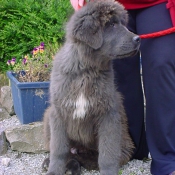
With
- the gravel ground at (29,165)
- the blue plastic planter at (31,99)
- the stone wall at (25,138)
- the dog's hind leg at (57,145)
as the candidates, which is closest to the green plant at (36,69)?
the blue plastic planter at (31,99)

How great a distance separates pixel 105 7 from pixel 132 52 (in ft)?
1.32

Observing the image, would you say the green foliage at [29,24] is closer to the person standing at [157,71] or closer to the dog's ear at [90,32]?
the person standing at [157,71]

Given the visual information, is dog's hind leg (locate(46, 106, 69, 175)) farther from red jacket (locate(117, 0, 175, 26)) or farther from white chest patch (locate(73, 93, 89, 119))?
red jacket (locate(117, 0, 175, 26))

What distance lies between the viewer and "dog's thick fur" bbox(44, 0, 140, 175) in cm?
315

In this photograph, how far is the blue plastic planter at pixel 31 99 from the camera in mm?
4328

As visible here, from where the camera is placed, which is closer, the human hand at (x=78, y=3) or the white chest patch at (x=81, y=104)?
the white chest patch at (x=81, y=104)

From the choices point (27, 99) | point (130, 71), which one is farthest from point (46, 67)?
point (130, 71)

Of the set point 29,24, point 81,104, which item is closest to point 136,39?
point 81,104

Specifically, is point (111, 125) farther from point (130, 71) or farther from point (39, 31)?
point (39, 31)

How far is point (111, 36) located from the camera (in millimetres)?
3193

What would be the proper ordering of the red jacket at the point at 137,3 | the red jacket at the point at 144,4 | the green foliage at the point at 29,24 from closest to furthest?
the red jacket at the point at 144,4 < the red jacket at the point at 137,3 < the green foliage at the point at 29,24

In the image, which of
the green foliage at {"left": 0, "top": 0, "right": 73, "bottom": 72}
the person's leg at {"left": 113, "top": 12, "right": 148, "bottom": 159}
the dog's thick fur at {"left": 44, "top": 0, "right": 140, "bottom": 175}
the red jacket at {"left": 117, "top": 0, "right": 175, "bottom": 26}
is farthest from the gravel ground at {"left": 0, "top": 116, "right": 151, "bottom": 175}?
the green foliage at {"left": 0, "top": 0, "right": 73, "bottom": 72}

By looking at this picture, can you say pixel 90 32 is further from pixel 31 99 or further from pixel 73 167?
pixel 31 99

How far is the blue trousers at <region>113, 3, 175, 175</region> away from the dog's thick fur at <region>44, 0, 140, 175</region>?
0.26 metres
